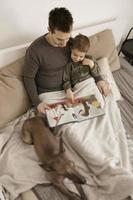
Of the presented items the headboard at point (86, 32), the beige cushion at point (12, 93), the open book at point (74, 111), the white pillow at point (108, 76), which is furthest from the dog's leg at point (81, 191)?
the headboard at point (86, 32)

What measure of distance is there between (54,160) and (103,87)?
67cm

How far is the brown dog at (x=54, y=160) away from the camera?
134 cm

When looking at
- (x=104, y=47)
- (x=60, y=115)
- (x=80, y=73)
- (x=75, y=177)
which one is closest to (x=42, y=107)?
(x=60, y=115)

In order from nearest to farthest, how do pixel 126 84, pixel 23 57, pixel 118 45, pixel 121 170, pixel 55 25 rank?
1. pixel 121 170
2. pixel 55 25
3. pixel 23 57
4. pixel 126 84
5. pixel 118 45

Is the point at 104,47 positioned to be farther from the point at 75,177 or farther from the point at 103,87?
the point at 75,177

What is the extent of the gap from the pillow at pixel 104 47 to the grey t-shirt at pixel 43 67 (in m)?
0.35

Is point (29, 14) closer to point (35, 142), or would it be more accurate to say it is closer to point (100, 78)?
point (100, 78)

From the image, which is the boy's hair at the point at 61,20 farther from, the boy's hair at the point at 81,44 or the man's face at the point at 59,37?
the boy's hair at the point at 81,44

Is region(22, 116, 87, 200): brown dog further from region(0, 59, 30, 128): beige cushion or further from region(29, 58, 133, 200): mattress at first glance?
region(0, 59, 30, 128): beige cushion

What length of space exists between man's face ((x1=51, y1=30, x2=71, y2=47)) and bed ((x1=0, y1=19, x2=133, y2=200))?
0.86 ft

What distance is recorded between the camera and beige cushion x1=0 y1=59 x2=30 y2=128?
5.24 feet

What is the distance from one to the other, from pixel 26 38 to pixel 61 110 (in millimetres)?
601

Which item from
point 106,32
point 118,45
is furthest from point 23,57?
point 118,45

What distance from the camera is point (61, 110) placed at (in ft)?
5.21
